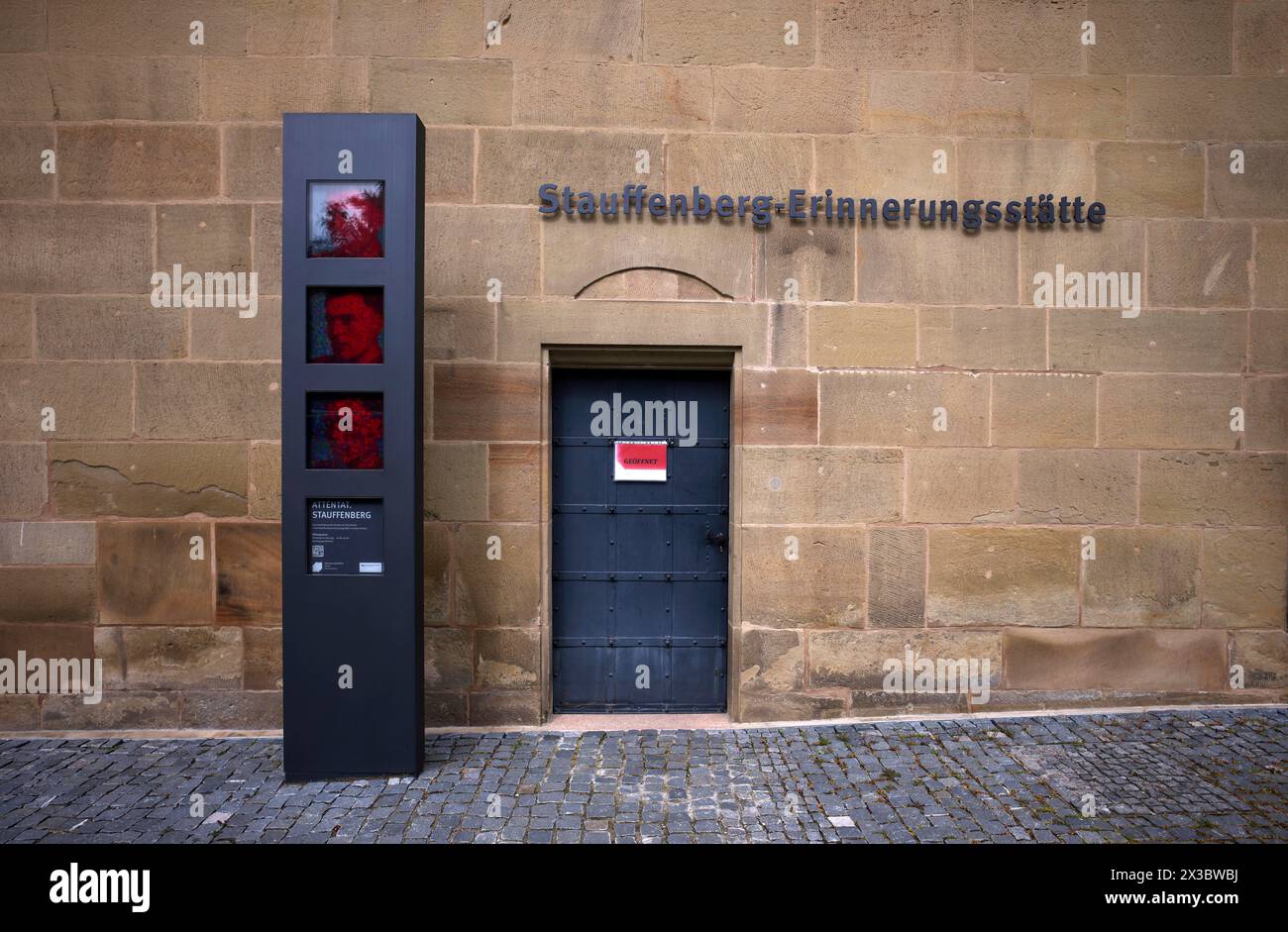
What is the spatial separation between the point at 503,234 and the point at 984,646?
14.6 ft

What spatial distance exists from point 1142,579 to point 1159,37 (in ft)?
12.6

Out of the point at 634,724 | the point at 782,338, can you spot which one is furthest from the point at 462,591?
the point at 782,338

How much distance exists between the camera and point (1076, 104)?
5.37 meters

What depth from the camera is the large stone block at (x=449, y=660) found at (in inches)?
207

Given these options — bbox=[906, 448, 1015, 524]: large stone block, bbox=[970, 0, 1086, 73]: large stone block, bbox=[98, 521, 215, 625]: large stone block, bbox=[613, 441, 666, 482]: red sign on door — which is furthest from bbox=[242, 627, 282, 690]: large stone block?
bbox=[970, 0, 1086, 73]: large stone block

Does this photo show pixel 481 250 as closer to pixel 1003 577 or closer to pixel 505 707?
pixel 505 707

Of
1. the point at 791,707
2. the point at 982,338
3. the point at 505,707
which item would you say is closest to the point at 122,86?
the point at 505,707

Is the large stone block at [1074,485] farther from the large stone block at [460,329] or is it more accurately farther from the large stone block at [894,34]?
the large stone block at [460,329]

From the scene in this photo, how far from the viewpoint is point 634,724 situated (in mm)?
5297

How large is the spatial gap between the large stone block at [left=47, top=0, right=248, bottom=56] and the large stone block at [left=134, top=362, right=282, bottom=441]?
217 cm

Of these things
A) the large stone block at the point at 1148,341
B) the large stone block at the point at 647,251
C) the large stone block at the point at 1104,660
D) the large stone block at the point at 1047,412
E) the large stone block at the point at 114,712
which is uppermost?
the large stone block at the point at 647,251

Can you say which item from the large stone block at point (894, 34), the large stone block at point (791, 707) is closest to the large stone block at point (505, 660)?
the large stone block at point (791, 707)

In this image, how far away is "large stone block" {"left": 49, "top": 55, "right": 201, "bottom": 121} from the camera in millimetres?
5203

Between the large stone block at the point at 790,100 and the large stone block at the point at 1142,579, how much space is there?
348 centimetres
